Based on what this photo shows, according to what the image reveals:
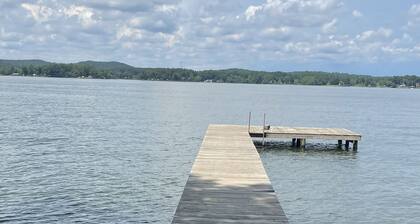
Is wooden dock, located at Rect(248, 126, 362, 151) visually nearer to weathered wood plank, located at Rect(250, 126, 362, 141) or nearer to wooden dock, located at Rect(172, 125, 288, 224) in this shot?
weathered wood plank, located at Rect(250, 126, 362, 141)

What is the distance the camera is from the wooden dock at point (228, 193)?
12.5 metres

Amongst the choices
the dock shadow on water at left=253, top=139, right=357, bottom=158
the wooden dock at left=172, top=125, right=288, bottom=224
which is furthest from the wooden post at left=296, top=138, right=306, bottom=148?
the wooden dock at left=172, top=125, right=288, bottom=224

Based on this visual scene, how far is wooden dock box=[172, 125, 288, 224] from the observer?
12469mm

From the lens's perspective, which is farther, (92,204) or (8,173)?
(8,173)

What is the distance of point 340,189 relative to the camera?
23.8 m

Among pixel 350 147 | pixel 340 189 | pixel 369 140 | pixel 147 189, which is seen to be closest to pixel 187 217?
pixel 147 189

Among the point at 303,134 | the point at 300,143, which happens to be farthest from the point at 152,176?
the point at 300,143

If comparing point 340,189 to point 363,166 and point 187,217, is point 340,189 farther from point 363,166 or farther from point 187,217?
point 187,217

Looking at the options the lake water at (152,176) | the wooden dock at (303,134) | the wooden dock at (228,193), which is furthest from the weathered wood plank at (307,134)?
the wooden dock at (228,193)

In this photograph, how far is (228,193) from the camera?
14922 millimetres

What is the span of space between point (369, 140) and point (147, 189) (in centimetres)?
2717

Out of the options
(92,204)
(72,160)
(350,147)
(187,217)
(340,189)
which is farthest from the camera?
(350,147)

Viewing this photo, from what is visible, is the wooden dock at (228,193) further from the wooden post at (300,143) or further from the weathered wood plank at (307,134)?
the wooden post at (300,143)

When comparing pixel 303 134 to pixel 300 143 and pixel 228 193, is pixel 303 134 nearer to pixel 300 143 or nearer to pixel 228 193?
pixel 300 143
